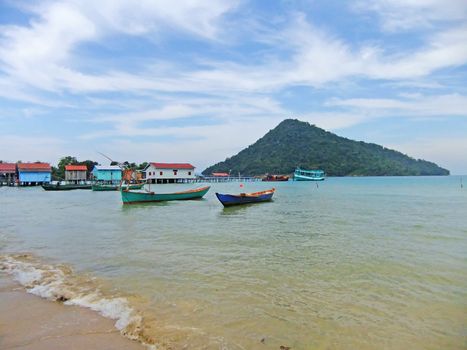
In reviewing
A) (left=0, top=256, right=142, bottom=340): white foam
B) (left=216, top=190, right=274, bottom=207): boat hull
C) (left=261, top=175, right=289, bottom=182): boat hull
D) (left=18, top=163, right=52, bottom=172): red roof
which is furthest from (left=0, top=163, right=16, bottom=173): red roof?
(left=0, top=256, right=142, bottom=340): white foam

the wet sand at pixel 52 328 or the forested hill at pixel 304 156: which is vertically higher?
the forested hill at pixel 304 156

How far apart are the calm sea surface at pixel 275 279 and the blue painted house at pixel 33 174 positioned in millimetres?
54835

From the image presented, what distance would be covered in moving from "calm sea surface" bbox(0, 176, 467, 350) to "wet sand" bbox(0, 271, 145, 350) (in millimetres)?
482

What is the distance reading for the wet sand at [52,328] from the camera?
4.49 meters

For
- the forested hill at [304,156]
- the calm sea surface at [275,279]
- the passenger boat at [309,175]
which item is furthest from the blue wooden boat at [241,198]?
the forested hill at [304,156]

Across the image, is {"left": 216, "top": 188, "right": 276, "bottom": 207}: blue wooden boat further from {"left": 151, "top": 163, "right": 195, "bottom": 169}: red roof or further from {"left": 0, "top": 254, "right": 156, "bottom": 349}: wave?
{"left": 151, "top": 163, "right": 195, "bottom": 169}: red roof

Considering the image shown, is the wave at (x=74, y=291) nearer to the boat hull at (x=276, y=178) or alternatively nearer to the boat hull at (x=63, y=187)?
the boat hull at (x=63, y=187)

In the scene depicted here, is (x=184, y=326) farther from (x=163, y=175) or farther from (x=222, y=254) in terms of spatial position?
(x=163, y=175)

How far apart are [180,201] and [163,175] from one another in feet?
134

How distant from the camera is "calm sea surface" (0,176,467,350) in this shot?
500cm

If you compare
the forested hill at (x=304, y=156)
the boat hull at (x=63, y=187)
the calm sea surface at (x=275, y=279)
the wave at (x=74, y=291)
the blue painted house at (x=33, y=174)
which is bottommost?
the calm sea surface at (x=275, y=279)

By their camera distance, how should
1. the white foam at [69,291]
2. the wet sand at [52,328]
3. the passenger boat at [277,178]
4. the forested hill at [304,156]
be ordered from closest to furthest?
the wet sand at [52,328] < the white foam at [69,291] < the passenger boat at [277,178] < the forested hill at [304,156]

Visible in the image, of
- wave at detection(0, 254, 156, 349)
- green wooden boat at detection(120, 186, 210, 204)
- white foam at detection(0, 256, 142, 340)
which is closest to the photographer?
wave at detection(0, 254, 156, 349)

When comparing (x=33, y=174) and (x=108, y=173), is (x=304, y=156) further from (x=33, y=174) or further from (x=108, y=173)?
(x=33, y=174)
